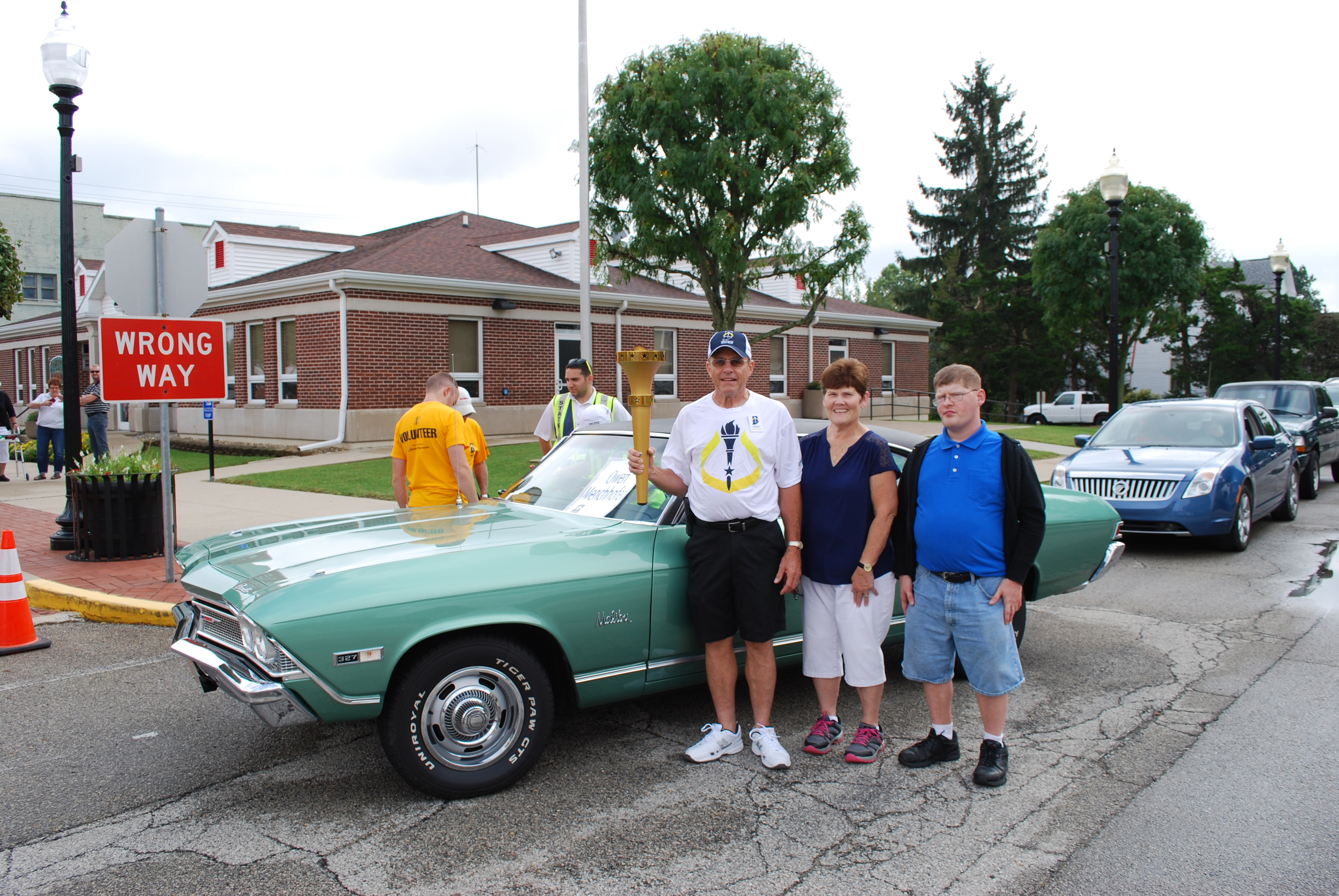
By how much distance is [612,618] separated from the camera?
3.73 m

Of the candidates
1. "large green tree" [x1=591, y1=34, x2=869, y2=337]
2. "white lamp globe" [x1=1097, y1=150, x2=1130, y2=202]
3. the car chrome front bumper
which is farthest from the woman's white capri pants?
"large green tree" [x1=591, y1=34, x2=869, y2=337]

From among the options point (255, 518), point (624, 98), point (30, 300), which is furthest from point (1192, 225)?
point (30, 300)

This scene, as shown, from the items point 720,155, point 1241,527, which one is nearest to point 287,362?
point 720,155

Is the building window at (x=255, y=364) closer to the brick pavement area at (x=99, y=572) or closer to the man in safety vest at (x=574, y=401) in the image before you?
the brick pavement area at (x=99, y=572)

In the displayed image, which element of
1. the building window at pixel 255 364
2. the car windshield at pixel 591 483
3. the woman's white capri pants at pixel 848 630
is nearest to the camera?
the woman's white capri pants at pixel 848 630

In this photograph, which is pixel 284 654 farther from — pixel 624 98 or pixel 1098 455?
pixel 624 98

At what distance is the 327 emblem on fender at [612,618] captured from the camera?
3697 mm

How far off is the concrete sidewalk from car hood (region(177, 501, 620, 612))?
90.7 inches

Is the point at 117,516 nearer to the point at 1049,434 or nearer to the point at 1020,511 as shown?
the point at 1020,511

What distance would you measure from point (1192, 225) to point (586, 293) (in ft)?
89.6

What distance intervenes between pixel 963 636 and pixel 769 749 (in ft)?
3.04

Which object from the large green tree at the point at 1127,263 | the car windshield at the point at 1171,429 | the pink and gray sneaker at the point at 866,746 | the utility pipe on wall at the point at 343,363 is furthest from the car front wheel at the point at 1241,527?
the large green tree at the point at 1127,263

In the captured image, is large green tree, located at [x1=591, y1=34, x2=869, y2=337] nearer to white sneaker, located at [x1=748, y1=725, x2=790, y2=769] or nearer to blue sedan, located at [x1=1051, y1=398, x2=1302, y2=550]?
blue sedan, located at [x1=1051, y1=398, x2=1302, y2=550]

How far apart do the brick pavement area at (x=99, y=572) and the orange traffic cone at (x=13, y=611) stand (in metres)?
0.85
